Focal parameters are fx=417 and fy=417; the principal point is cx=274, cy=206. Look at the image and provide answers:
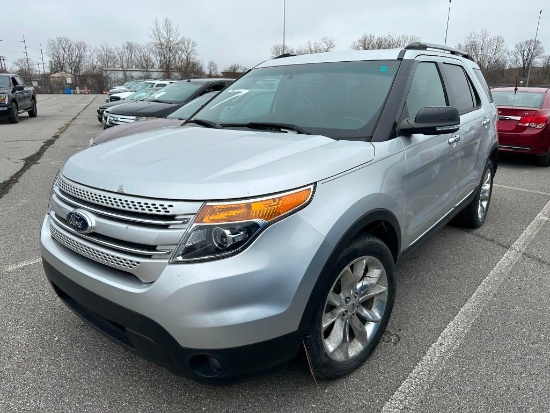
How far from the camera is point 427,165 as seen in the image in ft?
9.44

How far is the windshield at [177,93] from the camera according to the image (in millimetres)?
9195

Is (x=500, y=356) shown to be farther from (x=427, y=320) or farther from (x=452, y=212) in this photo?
(x=452, y=212)

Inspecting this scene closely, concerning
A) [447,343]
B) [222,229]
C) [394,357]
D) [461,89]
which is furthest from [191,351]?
[461,89]

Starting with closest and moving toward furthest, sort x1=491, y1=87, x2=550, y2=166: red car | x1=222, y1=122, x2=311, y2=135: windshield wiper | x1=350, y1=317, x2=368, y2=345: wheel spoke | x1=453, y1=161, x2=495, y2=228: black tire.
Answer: x1=350, y1=317, x2=368, y2=345: wheel spoke, x1=222, y1=122, x2=311, y2=135: windshield wiper, x1=453, y1=161, x2=495, y2=228: black tire, x1=491, y1=87, x2=550, y2=166: red car

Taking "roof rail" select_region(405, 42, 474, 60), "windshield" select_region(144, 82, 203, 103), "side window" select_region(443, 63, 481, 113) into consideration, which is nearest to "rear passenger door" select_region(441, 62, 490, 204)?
"side window" select_region(443, 63, 481, 113)

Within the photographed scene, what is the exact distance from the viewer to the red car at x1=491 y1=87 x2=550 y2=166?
786cm

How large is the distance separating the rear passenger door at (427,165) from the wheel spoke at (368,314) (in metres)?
0.60

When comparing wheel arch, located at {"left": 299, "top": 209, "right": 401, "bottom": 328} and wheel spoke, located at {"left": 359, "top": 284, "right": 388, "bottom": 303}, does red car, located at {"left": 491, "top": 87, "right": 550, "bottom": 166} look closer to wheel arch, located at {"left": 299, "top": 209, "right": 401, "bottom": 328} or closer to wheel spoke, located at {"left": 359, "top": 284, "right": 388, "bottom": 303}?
wheel arch, located at {"left": 299, "top": 209, "right": 401, "bottom": 328}

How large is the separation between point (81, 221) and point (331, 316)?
135 cm

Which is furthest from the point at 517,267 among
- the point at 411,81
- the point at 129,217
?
the point at 129,217

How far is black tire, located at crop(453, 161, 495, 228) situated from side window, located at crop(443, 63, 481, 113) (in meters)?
0.81

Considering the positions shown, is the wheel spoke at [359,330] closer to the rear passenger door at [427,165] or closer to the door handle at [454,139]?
the rear passenger door at [427,165]

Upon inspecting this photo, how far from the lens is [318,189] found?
6.48 feet

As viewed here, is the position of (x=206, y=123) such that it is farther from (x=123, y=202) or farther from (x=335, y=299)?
(x=335, y=299)
